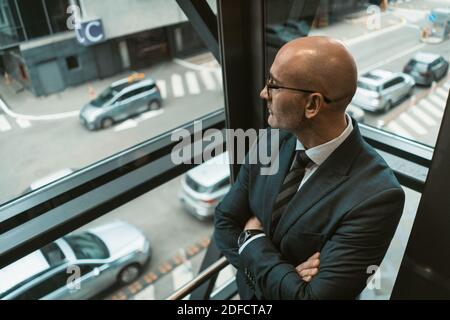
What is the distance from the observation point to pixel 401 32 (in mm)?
1806

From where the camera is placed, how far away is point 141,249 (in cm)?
322

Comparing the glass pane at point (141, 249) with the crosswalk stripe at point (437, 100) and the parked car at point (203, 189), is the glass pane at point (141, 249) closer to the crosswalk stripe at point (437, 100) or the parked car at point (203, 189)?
the parked car at point (203, 189)

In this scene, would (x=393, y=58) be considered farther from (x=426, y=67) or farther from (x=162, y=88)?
(x=162, y=88)

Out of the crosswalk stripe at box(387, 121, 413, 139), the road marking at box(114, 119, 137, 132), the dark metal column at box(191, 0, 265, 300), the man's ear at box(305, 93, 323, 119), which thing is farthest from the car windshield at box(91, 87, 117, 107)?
the crosswalk stripe at box(387, 121, 413, 139)

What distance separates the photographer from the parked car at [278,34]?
198 cm

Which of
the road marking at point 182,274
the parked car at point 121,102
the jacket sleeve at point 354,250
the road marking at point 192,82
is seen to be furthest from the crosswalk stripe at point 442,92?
the road marking at point 182,274

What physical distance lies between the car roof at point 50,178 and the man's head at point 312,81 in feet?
3.78

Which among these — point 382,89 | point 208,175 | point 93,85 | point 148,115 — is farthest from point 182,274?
point 382,89

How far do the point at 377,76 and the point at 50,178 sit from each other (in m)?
1.70

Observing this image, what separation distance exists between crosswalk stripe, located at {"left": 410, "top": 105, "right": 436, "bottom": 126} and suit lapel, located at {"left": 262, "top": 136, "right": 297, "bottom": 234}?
2.24 ft

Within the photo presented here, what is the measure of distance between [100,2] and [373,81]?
4.53 ft

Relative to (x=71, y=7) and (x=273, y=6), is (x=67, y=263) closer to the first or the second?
(x=71, y=7)

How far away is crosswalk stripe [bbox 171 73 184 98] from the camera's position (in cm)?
244
